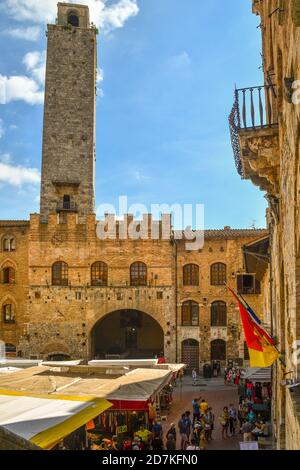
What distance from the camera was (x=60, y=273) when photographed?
3008 centimetres

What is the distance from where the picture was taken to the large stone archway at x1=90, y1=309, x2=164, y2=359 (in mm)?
33000

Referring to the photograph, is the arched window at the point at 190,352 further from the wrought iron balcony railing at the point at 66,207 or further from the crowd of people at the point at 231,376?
the wrought iron balcony railing at the point at 66,207

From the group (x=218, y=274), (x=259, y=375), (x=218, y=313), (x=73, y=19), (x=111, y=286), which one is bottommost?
(x=259, y=375)

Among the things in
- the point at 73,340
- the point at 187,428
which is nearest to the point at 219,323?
the point at 73,340

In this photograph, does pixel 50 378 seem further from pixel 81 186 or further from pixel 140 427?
pixel 81 186

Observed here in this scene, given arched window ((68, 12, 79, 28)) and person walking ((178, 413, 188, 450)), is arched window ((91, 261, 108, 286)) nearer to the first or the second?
person walking ((178, 413, 188, 450))

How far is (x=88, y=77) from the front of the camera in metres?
33.9

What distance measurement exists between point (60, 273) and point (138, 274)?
4913 millimetres

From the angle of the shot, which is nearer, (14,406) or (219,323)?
(14,406)

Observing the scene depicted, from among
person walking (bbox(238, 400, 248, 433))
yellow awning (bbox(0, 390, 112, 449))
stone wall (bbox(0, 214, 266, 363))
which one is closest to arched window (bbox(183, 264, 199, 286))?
stone wall (bbox(0, 214, 266, 363))

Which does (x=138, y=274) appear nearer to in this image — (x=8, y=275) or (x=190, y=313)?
(x=190, y=313)

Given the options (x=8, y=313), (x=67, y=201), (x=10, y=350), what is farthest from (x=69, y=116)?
(x=10, y=350)

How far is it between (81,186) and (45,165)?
2.84m

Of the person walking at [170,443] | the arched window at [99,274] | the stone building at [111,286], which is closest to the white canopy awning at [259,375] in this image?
the person walking at [170,443]
